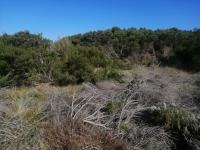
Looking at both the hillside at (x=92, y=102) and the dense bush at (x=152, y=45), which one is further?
the dense bush at (x=152, y=45)

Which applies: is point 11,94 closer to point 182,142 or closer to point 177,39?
point 182,142

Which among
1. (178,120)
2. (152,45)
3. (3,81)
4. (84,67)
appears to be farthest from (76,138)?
(152,45)

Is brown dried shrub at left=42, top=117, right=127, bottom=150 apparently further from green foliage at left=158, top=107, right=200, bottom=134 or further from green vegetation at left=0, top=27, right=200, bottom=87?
green vegetation at left=0, top=27, right=200, bottom=87

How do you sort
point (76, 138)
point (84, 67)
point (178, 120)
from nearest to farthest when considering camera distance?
point (76, 138)
point (178, 120)
point (84, 67)

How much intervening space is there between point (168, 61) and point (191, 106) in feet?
34.3

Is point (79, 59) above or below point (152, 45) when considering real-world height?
below

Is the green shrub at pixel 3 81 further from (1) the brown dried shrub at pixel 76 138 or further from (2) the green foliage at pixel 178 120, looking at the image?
(2) the green foliage at pixel 178 120

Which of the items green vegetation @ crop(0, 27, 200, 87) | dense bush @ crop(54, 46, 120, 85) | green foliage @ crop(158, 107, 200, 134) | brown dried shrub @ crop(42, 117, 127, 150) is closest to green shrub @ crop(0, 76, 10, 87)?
green vegetation @ crop(0, 27, 200, 87)

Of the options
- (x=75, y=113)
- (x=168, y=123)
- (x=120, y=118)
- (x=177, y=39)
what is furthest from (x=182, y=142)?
(x=177, y=39)

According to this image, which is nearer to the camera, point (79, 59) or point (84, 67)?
point (84, 67)

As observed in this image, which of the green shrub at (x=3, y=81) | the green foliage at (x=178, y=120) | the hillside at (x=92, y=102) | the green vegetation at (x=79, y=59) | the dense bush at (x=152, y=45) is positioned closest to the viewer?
the hillside at (x=92, y=102)

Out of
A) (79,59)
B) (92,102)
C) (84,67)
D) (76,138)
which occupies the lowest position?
(76,138)

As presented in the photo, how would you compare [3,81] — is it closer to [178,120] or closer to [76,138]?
[76,138]

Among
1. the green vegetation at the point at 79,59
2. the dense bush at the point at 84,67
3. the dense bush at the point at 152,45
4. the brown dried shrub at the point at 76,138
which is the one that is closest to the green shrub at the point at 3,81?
the green vegetation at the point at 79,59
